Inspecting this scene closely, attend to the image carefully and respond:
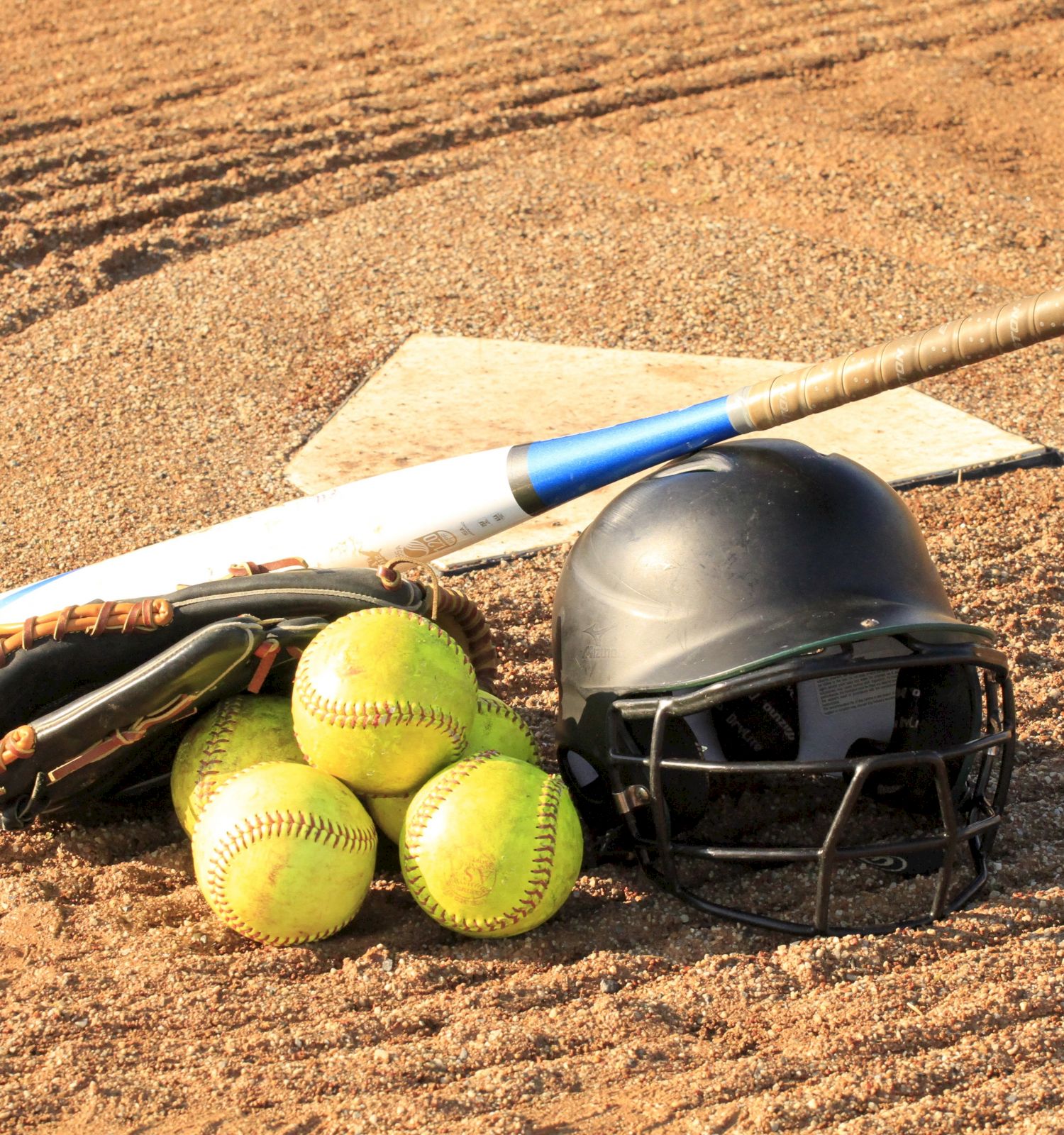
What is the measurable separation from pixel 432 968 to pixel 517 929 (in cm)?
17

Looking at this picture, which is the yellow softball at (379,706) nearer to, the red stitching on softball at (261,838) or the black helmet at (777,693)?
the red stitching on softball at (261,838)

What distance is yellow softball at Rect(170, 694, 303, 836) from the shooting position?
2.56 m

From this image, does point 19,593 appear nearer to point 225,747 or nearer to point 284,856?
point 225,747

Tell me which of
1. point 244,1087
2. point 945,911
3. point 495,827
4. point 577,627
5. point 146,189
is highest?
point 146,189

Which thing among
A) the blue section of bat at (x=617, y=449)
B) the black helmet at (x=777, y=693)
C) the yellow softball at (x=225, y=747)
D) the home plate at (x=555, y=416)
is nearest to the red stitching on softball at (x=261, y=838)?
the yellow softball at (x=225, y=747)

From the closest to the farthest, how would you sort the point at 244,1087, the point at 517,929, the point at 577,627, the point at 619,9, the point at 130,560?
the point at 244,1087 < the point at 517,929 < the point at 577,627 < the point at 130,560 < the point at 619,9

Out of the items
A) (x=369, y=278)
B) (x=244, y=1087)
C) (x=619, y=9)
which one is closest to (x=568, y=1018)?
(x=244, y=1087)

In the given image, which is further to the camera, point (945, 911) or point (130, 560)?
point (130, 560)

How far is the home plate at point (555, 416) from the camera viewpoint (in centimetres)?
420

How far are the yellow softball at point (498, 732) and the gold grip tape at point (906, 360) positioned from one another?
32.1 inches

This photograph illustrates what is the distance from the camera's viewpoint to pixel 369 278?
568 centimetres

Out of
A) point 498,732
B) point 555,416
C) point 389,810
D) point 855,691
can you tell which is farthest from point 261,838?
point 555,416

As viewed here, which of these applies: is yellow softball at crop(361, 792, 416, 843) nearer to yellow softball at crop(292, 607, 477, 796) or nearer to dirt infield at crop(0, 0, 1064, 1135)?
yellow softball at crop(292, 607, 477, 796)

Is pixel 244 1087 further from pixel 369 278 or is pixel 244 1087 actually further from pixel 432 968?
pixel 369 278
